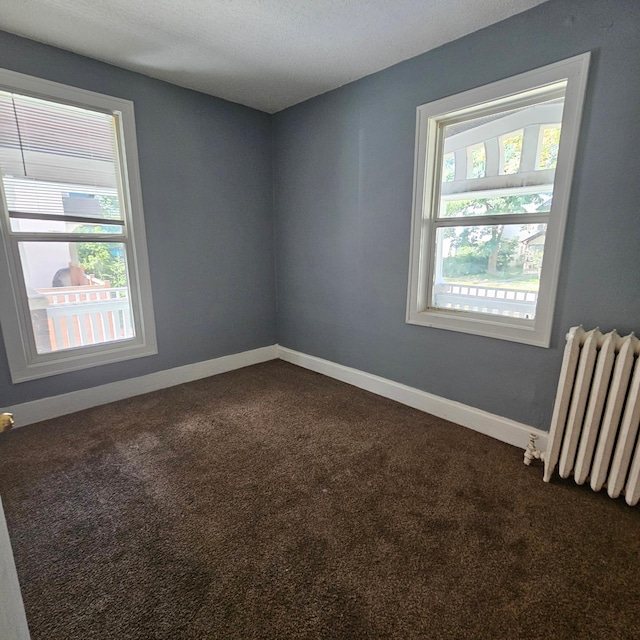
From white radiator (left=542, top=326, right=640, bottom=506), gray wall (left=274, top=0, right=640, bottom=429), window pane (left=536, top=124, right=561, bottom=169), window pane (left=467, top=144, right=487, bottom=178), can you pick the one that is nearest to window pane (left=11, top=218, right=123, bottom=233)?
gray wall (left=274, top=0, right=640, bottom=429)

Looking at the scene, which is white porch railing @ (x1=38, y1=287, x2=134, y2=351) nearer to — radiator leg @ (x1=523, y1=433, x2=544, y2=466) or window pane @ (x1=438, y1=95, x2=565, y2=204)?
window pane @ (x1=438, y1=95, x2=565, y2=204)

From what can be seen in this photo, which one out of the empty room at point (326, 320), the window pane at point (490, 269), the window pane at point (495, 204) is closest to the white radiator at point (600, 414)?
the empty room at point (326, 320)

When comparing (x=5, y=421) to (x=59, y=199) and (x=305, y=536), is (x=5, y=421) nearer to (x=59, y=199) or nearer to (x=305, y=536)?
(x=305, y=536)

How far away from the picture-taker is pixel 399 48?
88.4 inches

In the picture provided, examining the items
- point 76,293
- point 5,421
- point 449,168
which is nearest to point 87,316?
point 76,293

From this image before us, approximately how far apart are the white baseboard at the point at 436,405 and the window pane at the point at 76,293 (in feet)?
5.77

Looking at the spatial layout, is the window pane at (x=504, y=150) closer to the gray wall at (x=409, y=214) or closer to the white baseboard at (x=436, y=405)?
the gray wall at (x=409, y=214)

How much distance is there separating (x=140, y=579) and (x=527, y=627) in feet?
4.47

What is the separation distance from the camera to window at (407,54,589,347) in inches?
74.7

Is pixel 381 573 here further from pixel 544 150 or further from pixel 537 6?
pixel 537 6

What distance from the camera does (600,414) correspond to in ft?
5.34

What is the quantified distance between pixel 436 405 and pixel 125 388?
8.18ft

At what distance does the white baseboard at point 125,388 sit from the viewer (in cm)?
245

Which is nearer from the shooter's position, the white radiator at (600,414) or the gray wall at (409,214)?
the white radiator at (600,414)
